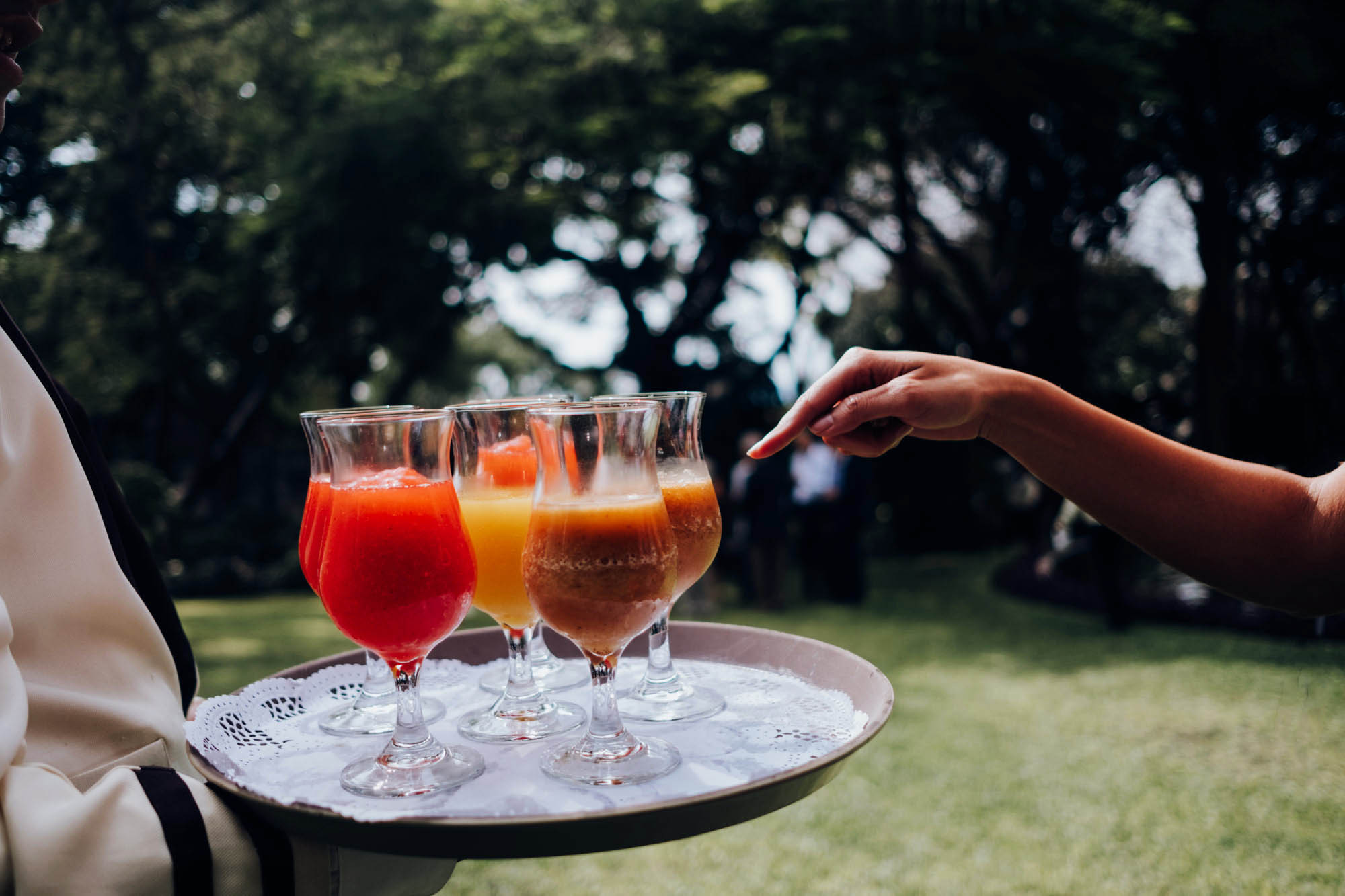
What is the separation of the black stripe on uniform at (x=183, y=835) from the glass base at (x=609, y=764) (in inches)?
17.9

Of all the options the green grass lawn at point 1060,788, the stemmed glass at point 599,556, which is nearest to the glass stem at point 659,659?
the stemmed glass at point 599,556

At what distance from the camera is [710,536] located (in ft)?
6.06

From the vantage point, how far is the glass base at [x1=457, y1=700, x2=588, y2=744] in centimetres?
151

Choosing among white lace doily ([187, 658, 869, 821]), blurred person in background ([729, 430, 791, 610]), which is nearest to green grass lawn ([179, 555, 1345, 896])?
blurred person in background ([729, 430, 791, 610])

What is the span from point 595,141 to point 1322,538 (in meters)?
8.08

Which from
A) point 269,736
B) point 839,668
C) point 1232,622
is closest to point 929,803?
point 839,668

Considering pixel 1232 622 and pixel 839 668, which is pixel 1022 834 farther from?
pixel 1232 622

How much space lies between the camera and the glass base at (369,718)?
5.33 ft

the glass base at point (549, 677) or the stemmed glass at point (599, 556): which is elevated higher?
the stemmed glass at point (599, 556)

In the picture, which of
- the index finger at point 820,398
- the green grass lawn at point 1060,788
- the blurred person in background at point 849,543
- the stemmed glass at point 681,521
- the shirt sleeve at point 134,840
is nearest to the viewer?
the shirt sleeve at point 134,840

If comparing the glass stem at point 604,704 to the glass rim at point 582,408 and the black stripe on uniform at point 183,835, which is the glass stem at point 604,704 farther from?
the black stripe on uniform at point 183,835

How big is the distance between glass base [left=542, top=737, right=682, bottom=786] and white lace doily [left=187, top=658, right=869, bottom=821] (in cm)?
2

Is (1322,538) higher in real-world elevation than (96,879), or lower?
higher

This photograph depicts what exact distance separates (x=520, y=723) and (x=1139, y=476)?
1.16 meters
